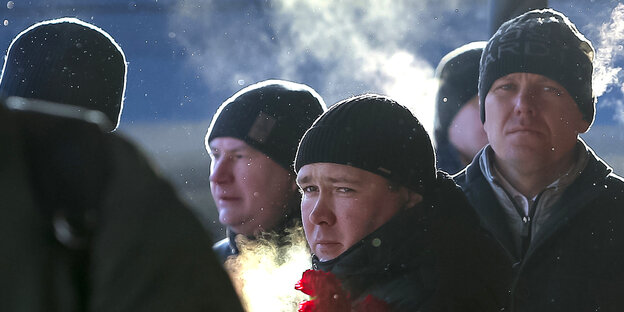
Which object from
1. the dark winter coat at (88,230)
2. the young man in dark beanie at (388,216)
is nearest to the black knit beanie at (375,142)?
the young man in dark beanie at (388,216)

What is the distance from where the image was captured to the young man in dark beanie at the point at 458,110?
116 centimetres

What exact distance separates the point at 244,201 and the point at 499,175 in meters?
0.33

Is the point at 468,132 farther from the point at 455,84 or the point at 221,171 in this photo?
the point at 221,171

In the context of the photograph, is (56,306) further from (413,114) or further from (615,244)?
(615,244)

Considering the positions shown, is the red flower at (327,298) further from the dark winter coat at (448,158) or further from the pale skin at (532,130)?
the dark winter coat at (448,158)

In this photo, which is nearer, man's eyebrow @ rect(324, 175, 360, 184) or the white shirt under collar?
man's eyebrow @ rect(324, 175, 360, 184)

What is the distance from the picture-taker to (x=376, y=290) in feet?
2.53

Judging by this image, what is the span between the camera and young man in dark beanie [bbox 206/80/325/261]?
1035 millimetres

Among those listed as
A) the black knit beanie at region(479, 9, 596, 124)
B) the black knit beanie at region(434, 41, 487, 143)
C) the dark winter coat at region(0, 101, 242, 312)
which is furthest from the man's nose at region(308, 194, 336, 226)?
the dark winter coat at region(0, 101, 242, 312)

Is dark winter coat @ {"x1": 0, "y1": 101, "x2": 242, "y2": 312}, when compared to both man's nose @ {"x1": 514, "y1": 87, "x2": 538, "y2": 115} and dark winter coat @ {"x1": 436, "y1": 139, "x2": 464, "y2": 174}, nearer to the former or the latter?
man's nose @ {"x1": 514, "y1": 87, "x2": 538, "y2": 115}

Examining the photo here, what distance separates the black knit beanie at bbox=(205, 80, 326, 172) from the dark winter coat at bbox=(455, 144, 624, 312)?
273mm

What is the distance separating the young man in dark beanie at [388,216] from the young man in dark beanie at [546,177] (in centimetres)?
12

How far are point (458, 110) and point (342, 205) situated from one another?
17.4 inches

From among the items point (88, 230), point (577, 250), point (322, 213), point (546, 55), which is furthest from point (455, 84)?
point (88, 230)
